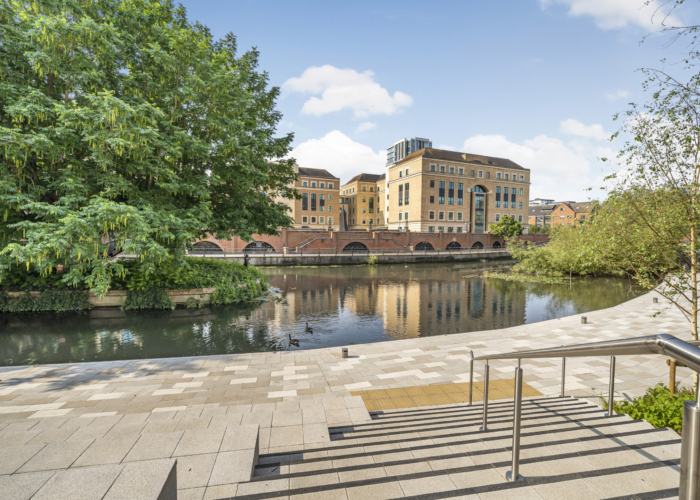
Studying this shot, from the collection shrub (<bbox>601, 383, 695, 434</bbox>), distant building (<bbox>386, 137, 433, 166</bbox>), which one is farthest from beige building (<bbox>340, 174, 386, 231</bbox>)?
shrub (<bbox>601, 383, 695, 434</bbox>)

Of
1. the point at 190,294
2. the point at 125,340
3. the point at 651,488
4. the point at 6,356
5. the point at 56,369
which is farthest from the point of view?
the point at 190,294

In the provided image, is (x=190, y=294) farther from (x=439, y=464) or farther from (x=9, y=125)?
(x=439, y=464)

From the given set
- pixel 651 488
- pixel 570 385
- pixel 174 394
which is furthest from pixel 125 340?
pixel 651 488

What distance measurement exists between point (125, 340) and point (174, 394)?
7452 millimetres

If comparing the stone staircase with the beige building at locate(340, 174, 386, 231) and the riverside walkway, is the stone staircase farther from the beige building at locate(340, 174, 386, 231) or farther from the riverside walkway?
the beige building at locate(340, 174, 386, 231)

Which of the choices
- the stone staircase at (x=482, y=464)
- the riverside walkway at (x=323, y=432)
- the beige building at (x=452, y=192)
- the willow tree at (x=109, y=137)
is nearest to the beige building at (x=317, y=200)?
the beige building at (x=452, y=192)

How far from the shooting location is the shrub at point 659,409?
482cm

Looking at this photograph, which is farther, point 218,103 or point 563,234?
point 563,234

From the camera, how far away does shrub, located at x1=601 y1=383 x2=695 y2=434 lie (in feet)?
15.8

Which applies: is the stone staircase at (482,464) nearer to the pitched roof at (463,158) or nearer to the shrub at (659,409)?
the shrub at (659,409)

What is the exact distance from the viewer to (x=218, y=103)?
1673 cm

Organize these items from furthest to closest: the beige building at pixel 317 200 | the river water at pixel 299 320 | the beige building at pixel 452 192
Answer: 1. the beige building at pixel 317 200
2. the beige building at pixel 452 192
3. the river water at pixel 299 320

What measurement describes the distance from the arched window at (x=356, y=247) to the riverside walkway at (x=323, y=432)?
42.4 m

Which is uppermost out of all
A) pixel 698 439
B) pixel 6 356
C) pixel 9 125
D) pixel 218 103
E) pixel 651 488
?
pixel 218 103
